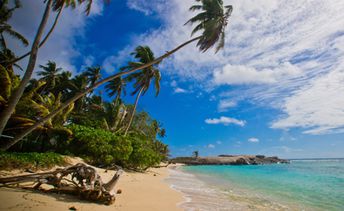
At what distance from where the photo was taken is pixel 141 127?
117 feet

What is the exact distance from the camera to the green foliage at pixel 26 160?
344 inches

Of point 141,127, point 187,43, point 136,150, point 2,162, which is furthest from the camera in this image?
point 141,127

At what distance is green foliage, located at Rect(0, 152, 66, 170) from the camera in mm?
8727

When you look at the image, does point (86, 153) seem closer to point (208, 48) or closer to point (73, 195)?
point (73, 195)

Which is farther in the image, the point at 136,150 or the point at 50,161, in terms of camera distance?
the point at 136,150

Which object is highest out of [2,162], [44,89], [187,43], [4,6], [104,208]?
[4,6]


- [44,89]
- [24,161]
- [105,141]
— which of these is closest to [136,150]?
[105,141]

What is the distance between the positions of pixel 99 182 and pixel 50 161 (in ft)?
19.9

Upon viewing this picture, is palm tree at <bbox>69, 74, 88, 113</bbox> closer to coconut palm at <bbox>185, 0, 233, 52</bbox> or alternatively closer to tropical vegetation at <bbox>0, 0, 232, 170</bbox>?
tropical vegetation at <bbox>0, 0, 232, 170</bbox>

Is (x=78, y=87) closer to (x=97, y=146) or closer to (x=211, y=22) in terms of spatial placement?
(x=97, y=146)

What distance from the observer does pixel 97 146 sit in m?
15.9

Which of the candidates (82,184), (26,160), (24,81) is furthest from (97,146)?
(82,184)

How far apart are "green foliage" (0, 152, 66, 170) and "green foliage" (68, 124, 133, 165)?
415cm

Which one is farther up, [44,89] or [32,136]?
[44,89]
